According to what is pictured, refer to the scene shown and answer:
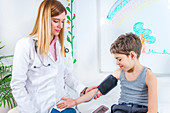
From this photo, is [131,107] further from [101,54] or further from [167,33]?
[167,33]

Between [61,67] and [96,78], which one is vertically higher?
[61,67]

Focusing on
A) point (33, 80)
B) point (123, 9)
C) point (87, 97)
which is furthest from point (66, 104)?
point (123, 9)

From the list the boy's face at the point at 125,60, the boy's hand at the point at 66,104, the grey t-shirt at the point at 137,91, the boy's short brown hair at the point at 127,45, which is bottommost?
the boy's hand at the point at 66,104

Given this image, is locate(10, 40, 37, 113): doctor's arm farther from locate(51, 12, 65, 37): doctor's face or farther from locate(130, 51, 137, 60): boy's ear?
locate(130, 51, 137, 60): boy's ear

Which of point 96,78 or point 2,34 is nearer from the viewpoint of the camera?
point 2,34

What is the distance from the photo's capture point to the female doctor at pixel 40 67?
1.11 m

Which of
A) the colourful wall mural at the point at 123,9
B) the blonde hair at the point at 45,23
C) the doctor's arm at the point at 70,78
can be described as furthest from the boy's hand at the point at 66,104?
the colourful wall mural at the point at 123,9

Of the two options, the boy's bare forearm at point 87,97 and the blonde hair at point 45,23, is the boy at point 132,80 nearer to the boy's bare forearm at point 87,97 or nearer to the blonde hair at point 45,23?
the boy's bare forearm at point 87,97

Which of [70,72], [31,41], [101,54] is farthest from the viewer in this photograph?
[101,54]

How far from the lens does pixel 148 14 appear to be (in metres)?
1.74

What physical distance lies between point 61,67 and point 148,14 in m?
1.09

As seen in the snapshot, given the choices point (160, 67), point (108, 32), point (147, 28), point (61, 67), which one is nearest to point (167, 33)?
point (147, 28)

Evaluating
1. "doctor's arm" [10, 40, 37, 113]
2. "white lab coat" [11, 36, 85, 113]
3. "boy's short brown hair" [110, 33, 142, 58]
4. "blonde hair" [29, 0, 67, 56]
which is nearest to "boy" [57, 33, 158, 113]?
"boy's short brown hair" [110, 33, 142, 58]

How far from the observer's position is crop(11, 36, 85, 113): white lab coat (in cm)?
111
